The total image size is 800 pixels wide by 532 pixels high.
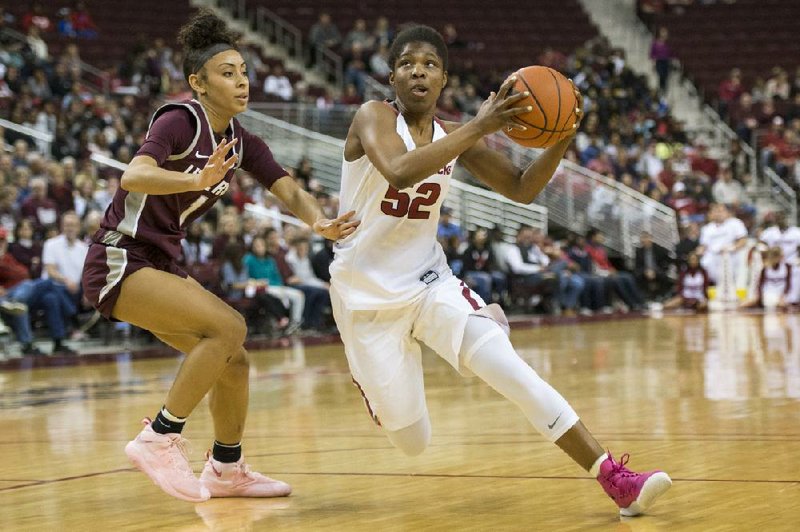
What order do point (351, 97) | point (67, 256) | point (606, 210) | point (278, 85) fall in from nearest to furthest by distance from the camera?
point (67, 256), point (606, 210), point (278, 85), point (351, 97)

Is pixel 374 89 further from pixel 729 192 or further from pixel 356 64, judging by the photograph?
pixel 729 192

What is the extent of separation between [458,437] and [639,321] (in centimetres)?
1076

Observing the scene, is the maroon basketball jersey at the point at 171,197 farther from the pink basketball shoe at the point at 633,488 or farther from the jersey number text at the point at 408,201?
the pink basketball shoe at the point at 633,488

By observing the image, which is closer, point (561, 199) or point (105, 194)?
point (105, 194)

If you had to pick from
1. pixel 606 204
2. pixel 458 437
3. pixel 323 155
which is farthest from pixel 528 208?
pixel 458 437

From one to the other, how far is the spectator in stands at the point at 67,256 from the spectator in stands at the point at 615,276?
8.94m

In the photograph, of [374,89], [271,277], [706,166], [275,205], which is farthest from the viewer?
[706,166]

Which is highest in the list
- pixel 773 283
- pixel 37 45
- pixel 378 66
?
pixel 378 66

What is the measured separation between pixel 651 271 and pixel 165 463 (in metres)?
16.7

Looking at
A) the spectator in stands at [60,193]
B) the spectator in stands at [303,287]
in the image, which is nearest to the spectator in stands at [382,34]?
the spectator in stands at [303,287]

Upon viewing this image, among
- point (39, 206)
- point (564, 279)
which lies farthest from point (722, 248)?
point (39, 206)

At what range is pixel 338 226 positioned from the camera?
4758 millimetres

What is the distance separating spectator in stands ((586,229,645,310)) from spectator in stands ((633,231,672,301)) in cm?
83

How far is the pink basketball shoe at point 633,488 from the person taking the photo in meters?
4.34
